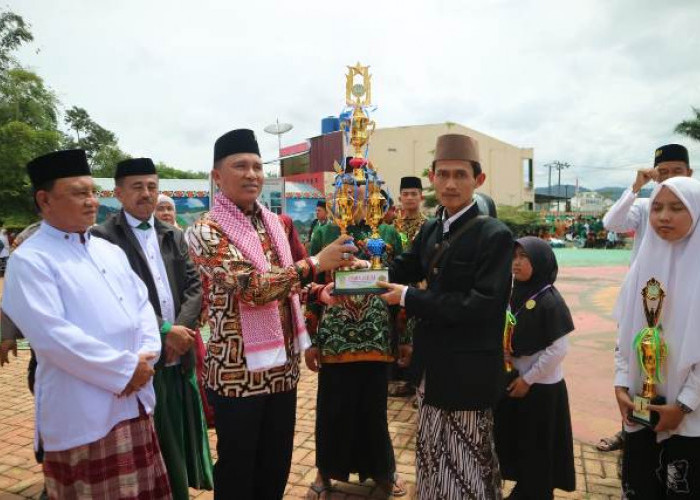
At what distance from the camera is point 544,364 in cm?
301

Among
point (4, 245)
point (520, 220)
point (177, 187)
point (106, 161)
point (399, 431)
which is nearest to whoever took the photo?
point (399, 431)

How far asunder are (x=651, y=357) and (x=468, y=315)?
36.9 inches

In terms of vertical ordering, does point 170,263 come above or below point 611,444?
above

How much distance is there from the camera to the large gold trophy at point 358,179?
3162 millimetres

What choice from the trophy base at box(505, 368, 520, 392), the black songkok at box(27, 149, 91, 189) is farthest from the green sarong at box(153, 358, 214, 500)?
the trophy base at box(505, 368, 520, 392)

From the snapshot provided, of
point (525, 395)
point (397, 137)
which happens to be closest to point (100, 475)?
point (525, 395)

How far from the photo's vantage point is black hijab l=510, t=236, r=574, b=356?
3.08m

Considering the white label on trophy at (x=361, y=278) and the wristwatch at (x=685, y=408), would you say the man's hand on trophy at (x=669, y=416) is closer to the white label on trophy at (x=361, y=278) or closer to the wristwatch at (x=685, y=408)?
the wristwatch at (x=685, y=408)

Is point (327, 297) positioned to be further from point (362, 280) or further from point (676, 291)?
point (676, 291)

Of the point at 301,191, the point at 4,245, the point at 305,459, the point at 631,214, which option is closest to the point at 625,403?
the point at 631,214

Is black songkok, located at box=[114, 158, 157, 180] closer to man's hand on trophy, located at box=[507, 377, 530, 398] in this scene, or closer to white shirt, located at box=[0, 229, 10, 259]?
man's hand on trophy, located at box=[507, 377, 530, 398]

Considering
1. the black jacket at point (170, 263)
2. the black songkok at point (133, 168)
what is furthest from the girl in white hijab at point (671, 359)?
the black songkok at point (133, 168)

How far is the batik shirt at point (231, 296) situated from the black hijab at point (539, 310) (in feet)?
5.10

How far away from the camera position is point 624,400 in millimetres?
2482
